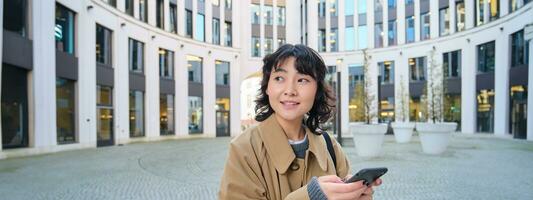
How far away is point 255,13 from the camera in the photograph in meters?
44.2

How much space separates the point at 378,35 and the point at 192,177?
35975 mm

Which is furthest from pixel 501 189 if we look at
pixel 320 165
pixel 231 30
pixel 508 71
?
pixel 231 30

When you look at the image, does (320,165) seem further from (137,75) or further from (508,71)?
(508,71)

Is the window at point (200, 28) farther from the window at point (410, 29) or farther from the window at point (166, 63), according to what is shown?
the window at point (410, 29)

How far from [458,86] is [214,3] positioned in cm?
2165

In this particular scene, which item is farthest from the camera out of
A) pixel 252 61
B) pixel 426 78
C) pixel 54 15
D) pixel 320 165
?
pixel 252 61

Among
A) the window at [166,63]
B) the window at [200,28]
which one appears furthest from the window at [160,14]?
the window at [200,28]

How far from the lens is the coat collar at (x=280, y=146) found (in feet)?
6.31

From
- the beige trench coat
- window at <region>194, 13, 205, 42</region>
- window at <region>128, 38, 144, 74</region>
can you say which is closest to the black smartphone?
the beige trench coat

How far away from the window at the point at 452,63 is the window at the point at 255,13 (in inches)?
714

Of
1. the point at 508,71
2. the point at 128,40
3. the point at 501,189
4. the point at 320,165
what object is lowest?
the point at 501,189

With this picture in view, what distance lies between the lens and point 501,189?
8930 millimetres

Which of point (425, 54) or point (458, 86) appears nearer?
point (458, 86)

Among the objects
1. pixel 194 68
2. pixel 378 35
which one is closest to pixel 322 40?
pixel 378 35
